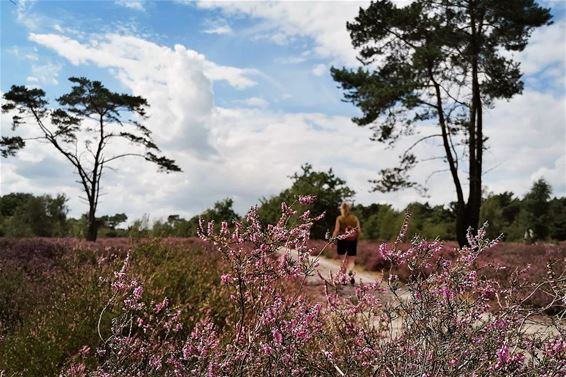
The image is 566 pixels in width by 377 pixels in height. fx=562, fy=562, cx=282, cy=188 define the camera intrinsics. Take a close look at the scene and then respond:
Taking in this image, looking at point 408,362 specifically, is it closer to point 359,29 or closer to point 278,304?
point 278,304

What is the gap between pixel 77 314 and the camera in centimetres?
567

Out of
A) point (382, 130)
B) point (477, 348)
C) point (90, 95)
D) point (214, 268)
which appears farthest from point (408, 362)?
point (90, 95)

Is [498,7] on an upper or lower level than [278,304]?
upper

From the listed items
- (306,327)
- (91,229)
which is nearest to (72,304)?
(306,327)

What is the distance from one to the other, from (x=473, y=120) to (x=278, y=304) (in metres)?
19.3

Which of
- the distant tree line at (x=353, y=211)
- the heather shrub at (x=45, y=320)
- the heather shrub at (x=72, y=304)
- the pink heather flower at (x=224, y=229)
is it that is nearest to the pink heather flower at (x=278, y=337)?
the pink heather flower at (x=224, y=229)

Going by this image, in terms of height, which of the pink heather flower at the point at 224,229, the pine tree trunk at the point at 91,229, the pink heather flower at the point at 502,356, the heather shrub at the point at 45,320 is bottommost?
the heather shrub at the point at 45,320

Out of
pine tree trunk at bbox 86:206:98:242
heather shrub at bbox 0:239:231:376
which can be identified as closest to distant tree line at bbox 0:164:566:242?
pine tree trunk at bbox 86:206:98:242

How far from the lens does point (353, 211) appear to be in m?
35.9

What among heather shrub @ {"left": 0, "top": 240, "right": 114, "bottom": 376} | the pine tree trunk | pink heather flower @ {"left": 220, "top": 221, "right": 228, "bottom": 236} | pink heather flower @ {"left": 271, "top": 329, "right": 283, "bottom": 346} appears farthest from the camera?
the pine tree trunk

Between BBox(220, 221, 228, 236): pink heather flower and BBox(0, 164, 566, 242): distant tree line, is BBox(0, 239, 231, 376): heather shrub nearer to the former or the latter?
BBox(220, 221, 228, 236): pink heather flower

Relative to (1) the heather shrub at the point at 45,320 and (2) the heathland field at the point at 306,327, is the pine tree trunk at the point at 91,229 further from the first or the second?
(2) the heathland field at the point at 306,327

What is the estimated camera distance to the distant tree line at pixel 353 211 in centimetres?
3058

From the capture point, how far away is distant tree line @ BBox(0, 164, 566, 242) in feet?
100
